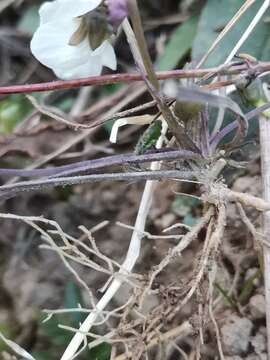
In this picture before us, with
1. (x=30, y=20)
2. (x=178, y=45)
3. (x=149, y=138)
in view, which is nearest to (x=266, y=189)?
(x=149, y=138)

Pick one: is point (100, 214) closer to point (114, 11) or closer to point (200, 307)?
point (200, 307)

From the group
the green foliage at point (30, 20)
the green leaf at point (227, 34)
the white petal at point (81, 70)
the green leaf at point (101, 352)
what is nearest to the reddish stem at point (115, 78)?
the white petal at point (81, 70)

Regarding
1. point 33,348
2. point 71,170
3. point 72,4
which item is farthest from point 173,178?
point 33,348

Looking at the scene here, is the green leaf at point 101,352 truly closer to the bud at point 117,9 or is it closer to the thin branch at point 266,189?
the thin branch at point 266,189

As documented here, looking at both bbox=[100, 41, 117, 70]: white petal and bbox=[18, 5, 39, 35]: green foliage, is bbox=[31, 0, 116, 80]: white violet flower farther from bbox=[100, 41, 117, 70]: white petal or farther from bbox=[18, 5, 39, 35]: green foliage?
bbox=[18, 5, 39, 35]: green foliage

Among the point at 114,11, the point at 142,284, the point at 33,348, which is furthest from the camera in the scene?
the point at 33,348
